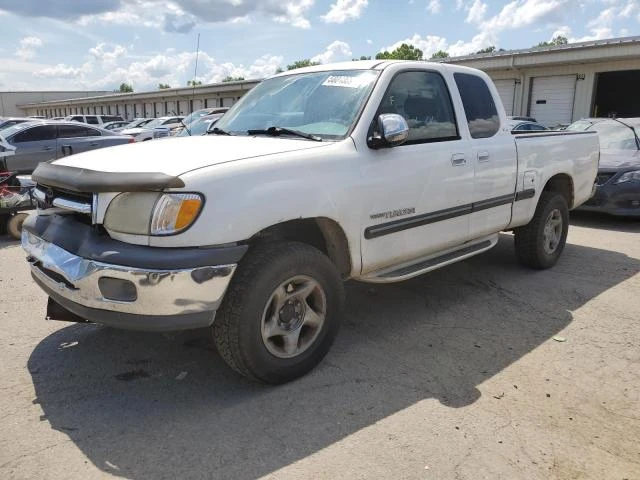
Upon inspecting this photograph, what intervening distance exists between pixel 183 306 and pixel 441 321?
2.38 m

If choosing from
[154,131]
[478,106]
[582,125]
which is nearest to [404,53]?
[154,131]

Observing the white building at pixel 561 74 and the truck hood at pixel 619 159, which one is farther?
the white building at pixel 561 74

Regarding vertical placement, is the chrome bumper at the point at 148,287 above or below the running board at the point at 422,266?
above

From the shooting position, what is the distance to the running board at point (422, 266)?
3.88 m

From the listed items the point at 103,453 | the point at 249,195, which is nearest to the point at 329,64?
the point at 249,195

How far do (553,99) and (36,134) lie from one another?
68.0ft

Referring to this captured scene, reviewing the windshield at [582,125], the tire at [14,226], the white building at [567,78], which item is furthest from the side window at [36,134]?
the white building at [567,78]

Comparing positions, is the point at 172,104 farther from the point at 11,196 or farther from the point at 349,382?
the point at 349,382

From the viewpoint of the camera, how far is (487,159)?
4.62 m

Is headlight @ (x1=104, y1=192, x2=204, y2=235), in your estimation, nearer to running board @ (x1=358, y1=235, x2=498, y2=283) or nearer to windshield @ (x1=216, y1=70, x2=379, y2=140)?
windshield @ (x1=216, y1=70, x2=379, y2=140)

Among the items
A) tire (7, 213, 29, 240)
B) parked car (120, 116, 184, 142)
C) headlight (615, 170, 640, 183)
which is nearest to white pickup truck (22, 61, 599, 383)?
headlight (615, 170, 640, 183)

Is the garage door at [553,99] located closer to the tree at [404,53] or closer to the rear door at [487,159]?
the rear door at [487,159]

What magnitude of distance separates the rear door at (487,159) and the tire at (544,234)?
27.7 inches

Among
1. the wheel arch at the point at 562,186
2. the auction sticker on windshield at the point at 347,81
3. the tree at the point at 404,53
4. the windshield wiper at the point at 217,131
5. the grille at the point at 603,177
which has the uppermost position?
the tree at the point at 404,53
